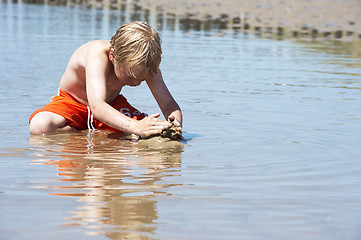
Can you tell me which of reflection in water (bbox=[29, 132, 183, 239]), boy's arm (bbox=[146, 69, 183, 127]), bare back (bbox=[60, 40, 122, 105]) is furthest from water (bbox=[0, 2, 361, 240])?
bare back (bbox=[60, 40, 122, 105])

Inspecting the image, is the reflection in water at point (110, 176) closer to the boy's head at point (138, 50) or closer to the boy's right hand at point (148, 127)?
the boy's right hand at point (148, 127)

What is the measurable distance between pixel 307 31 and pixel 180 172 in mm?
12070

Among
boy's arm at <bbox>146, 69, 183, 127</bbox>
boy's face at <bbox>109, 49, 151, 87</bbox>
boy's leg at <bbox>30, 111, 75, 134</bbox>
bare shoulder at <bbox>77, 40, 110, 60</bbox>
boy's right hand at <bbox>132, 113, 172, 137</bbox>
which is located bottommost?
boy's leg at <bbox>30, 111, 75, 134</bbox>

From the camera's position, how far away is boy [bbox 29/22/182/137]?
402 centimetres

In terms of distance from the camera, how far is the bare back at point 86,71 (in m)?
4.32

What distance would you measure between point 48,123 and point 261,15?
1530 cm

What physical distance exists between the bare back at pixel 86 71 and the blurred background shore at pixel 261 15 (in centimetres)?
932

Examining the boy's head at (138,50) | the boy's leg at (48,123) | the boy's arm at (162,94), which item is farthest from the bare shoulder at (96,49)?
the boy's leg at (48,123)

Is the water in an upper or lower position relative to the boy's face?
lower

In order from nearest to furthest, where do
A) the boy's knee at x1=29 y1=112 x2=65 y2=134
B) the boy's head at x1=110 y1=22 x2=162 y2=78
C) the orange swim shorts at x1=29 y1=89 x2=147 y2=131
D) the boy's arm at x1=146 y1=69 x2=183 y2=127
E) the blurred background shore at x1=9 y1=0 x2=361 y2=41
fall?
1. the boy's head at x1=110 y1=22 x2=162 y2=78
2. the boy's knee at x1=29 y1=112 x2=65 y2=134
3. the boy's arm at x1=146 y1=69 x2=183 y2=127
4. the orange swim shorts at x1=29 y1=89 x2=147 y2=131
5. the blurred background shore at x1=9 y1=0 x2=361 y2=41

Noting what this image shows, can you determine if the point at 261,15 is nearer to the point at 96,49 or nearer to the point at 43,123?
the point at 96,49

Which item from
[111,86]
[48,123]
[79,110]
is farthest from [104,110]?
[79,110]

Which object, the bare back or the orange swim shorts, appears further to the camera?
the orange swim shorts

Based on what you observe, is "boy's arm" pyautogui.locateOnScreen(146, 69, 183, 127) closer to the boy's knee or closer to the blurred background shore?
the boy's knee
